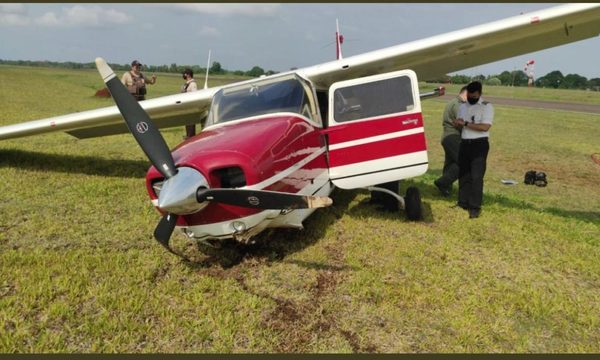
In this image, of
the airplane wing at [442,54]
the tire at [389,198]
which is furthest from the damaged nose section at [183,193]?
the tire at [389,198]

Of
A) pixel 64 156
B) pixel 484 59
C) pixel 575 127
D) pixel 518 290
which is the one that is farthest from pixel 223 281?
pixel 575 127

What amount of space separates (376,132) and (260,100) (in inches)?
63.5

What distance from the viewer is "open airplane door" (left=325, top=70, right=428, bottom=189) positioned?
531 centimetres

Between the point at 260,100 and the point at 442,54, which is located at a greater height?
the point at 442,54

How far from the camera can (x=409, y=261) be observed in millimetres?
4598

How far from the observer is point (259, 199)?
3520 millimetres

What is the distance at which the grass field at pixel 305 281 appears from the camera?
322cm

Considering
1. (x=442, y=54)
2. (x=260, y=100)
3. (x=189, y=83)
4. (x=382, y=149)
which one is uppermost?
(x=189, y=83)

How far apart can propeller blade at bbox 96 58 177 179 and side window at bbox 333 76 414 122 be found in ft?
8.39

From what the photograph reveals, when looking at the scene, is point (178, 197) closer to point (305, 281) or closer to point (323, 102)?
point (305, 281)

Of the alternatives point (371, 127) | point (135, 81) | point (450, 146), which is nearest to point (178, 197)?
A: point (371, 127)

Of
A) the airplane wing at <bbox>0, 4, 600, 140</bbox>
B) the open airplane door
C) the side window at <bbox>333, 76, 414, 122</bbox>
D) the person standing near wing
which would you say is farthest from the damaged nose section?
the person standing near wing

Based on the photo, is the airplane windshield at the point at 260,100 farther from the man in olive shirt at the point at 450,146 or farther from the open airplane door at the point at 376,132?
the man in olive shirt at the point at 450,146

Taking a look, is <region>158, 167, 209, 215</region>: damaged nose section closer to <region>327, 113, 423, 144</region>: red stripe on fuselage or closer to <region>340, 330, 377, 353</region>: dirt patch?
<region>340, 330, 377, 353</region>: dirt patch
